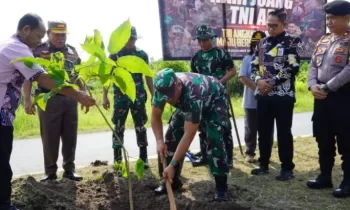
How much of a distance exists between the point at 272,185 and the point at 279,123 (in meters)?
0.65

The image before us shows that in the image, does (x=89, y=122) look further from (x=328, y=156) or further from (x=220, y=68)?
(x=328, y=156)

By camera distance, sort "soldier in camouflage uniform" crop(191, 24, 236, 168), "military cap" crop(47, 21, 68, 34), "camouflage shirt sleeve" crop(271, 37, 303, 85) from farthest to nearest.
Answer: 1. "soldier in camouflage uniform" crop(191, 24, 236, 168)
2. "military cap" crop(47, 21, 68, 34)
3. "camouflage shirt sleeve" crop(271, 37, 303, 85)

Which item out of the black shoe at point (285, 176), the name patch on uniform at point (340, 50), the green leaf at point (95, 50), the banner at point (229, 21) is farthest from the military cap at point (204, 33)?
the green leaf at point (95, 50)

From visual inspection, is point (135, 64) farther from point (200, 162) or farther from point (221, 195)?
point (200, 162)

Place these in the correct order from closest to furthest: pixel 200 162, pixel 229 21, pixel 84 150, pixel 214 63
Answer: pixel 214 63 → pixel 200 162 → pixel 229 21 → pixel 84 150

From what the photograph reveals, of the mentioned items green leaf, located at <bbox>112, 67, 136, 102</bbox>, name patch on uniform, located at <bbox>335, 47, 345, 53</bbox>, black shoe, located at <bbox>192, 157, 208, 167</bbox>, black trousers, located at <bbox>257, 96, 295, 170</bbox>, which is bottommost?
black shoe, located at <bbox>192, 157, 208, 167</bbox>

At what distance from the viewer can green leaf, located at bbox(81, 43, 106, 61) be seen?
2.39 meters

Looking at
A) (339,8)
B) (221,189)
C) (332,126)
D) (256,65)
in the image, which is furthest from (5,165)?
(339,8)

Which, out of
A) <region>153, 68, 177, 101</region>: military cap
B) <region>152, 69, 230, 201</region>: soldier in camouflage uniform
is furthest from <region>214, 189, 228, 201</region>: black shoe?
<region>153, 68, 177, 101</region>: military cap

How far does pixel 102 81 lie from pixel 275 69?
2.61 m

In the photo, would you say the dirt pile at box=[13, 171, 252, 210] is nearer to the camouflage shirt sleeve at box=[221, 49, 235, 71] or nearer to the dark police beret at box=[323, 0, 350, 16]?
the camouflage shirt sleeve at box=[221, 49, 235, 71]

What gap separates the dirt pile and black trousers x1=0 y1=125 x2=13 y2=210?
1.05 feet

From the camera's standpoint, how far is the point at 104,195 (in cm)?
435

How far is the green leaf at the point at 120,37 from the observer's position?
2367 millimetres
